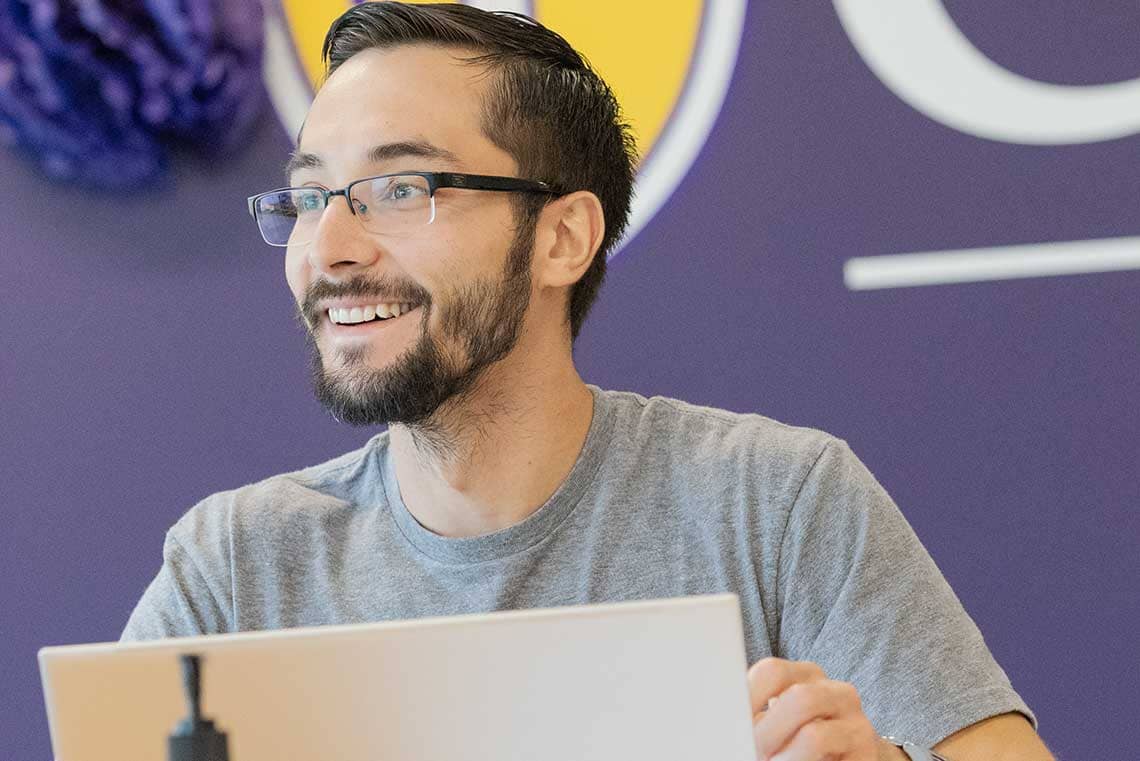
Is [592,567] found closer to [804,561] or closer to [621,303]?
[804,561]

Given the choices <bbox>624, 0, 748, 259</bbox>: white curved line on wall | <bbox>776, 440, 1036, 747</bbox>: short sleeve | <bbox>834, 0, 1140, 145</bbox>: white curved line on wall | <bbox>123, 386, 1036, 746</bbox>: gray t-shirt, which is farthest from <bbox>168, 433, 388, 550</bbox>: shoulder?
<bbox>834, 0, 1140, 145</bbox>: white curved line on wall

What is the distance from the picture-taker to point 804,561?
4.22 feet

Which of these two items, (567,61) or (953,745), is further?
(567,61)

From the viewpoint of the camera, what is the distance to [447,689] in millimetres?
730

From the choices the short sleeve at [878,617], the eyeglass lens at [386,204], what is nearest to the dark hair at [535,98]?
the eyeglass lens at [386,204]

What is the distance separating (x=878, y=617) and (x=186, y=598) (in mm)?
668

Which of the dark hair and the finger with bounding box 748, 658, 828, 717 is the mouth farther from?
the finger with bounding box 748, 658, 828, 717

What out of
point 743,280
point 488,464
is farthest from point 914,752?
point 743,280

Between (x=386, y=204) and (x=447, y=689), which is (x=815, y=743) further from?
(x=386, y=204)

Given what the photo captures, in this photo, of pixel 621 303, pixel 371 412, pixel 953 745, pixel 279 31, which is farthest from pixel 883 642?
pixel 279 31

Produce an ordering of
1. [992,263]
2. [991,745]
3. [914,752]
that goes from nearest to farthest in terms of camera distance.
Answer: [914,752] < [991,745] < [992,263]

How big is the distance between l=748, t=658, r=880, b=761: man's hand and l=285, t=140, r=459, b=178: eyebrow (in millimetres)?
644

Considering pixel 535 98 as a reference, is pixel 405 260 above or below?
below

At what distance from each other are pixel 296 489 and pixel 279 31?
0.80 m
